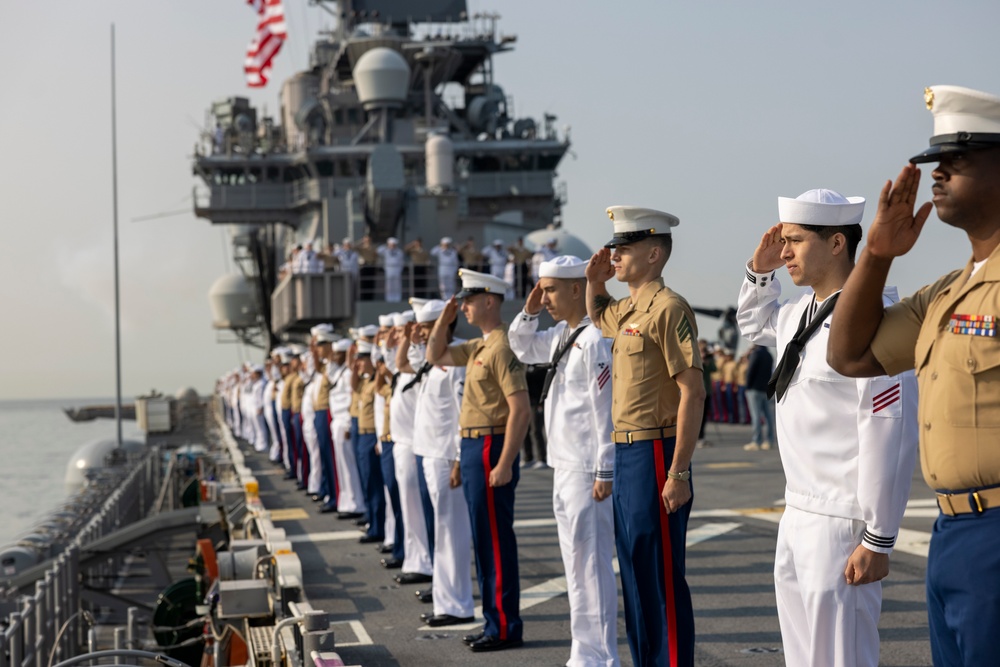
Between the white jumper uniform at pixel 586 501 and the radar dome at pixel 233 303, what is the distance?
43811mm

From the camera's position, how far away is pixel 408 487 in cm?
855

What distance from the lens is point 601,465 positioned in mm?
5129

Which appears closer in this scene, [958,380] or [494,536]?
[958,380]

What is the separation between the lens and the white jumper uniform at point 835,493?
10.3 ft

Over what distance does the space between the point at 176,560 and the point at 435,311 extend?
19280 millimetres

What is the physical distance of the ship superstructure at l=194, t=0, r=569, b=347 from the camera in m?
33.6

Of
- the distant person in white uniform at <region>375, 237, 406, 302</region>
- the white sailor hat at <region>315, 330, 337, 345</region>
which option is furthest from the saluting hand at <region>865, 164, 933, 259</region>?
the distant person in white uniform at <region>375, 237, 406, 302</region>

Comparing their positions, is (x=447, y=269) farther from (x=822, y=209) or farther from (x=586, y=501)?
(x=822, y=209)

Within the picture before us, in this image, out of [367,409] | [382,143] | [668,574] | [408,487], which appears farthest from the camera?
[382,143]

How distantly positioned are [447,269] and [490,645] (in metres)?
20.2

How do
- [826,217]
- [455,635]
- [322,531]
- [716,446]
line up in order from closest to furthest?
1. [826,217]
2. [455,635]
3. [322,531]
4. [716,446]

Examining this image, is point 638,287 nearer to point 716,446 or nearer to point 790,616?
point 790,616

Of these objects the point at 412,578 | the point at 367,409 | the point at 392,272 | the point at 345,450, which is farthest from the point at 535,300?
the point at 392,272

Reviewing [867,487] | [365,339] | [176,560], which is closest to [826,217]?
[867,487]
